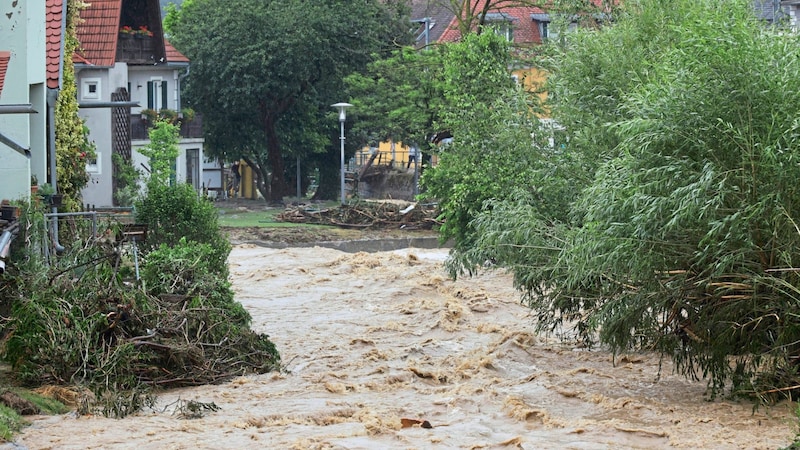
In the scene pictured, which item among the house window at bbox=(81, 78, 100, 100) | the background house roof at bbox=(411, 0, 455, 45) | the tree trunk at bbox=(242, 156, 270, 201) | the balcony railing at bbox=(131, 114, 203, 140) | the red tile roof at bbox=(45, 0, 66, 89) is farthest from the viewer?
the background house roof at bbox=(411, 0, 455, 45)

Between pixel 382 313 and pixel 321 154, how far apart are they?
119 feet

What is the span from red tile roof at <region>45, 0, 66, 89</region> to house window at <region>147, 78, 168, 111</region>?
87.2ft

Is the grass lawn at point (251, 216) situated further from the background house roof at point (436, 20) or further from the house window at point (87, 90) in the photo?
the background house roof at point (436, 20)

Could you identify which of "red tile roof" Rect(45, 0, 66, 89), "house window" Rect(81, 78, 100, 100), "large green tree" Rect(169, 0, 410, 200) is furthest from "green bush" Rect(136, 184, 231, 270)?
"large green tree" Rect(169, 0, 410, 200)

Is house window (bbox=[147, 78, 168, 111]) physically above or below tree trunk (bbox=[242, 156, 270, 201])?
above

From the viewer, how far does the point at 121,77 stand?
4356 cm

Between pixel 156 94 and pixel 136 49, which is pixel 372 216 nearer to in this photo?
pixel 156 94

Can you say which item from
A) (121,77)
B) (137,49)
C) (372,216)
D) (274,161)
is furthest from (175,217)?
(274,161)

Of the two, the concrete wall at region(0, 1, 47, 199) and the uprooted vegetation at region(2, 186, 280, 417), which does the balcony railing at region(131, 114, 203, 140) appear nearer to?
the concrete wall at region(0, 1, 47, 199)

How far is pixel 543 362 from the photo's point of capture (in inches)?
762

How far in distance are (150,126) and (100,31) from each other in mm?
5409

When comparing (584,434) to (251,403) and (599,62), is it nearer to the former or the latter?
(251,403)

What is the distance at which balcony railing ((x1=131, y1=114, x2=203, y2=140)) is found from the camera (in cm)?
4609

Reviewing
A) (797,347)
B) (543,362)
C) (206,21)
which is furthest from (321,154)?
(797,347)
